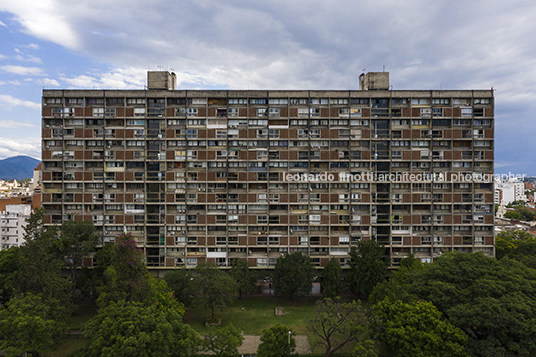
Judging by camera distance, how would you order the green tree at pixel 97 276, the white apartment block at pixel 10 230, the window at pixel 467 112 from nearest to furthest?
1. the green tree at pixel 97 276
2. the window at pixel 467 112
3. the white apartment block at pixel 10 230

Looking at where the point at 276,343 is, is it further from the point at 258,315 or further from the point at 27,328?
the point at 27,328

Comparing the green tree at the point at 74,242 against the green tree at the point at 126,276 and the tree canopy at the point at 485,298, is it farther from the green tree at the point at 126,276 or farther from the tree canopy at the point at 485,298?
the tree canopy at the point at 485,298

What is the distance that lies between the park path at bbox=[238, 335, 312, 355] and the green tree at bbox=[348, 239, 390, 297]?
15.3m

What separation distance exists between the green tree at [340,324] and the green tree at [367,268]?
16314mm

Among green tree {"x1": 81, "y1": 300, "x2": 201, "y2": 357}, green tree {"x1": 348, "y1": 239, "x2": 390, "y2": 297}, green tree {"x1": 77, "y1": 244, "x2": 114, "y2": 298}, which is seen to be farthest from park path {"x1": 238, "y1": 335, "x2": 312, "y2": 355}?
green tree {"x1": 77, "y1": 244, "x2": 114, "y2": 298}

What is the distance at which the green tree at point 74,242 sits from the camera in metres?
45.9

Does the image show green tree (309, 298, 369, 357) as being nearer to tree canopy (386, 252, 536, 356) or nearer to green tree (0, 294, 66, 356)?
tree canopy (386, 252, 536, 356)

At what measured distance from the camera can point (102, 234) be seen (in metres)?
53.9

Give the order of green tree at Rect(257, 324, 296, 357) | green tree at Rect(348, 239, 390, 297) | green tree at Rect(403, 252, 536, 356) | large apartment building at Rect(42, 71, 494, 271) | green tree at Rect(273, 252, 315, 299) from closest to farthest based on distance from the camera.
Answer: green tree at Rect(403, 252, 536, 356) < green tree at Rect(257, 324, 296, 357) < green tree at Rect(273, 252, 315, 299) < green tree at Rect(348, 239, 390, 297) < large apartment building at Rect(42, 71, 494, 271)

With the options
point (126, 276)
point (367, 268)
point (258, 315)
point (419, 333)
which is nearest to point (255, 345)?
point (258, 315)

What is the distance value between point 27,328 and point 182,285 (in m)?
21.0

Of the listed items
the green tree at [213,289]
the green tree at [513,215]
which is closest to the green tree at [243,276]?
the green tree at [213,289]

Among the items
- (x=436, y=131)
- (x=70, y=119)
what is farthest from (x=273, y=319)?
(x=70, y=119)

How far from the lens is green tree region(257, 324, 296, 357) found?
3138cm
